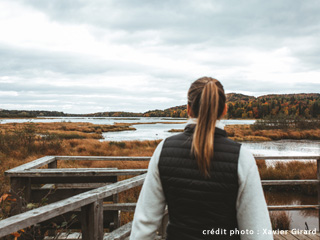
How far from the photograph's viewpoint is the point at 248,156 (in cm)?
136

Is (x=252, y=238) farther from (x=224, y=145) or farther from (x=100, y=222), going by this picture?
(x=100, y=222)

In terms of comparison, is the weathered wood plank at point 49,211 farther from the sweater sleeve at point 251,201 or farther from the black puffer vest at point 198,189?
the sweater sleeve at point 251,201

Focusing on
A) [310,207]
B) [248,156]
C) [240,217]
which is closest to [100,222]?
[240,217]

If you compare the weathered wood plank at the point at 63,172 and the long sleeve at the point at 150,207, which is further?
the weathered wood plank at the point at 63,172

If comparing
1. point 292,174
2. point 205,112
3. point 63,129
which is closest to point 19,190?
point 205,112

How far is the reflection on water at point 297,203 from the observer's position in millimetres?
6612

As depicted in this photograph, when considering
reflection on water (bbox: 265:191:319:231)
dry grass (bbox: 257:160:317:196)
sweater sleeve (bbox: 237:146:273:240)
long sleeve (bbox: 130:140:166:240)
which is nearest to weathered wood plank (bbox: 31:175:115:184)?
long sleeve (bbox: 130:140:166:240)

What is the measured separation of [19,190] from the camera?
329cm

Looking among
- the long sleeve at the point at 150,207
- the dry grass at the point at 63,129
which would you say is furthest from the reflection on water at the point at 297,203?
the dry grass at the point at 63,129

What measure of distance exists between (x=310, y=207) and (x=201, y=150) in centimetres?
408

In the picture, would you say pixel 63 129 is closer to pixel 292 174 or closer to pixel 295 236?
pixel 292 174

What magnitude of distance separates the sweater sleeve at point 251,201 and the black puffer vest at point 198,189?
1.4 inches

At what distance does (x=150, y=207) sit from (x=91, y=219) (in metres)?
0.89

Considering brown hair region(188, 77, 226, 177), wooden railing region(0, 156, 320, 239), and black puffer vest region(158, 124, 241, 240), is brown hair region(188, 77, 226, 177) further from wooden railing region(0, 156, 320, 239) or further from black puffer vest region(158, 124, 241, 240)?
wooden railing region(0, 156, 320, 239)
